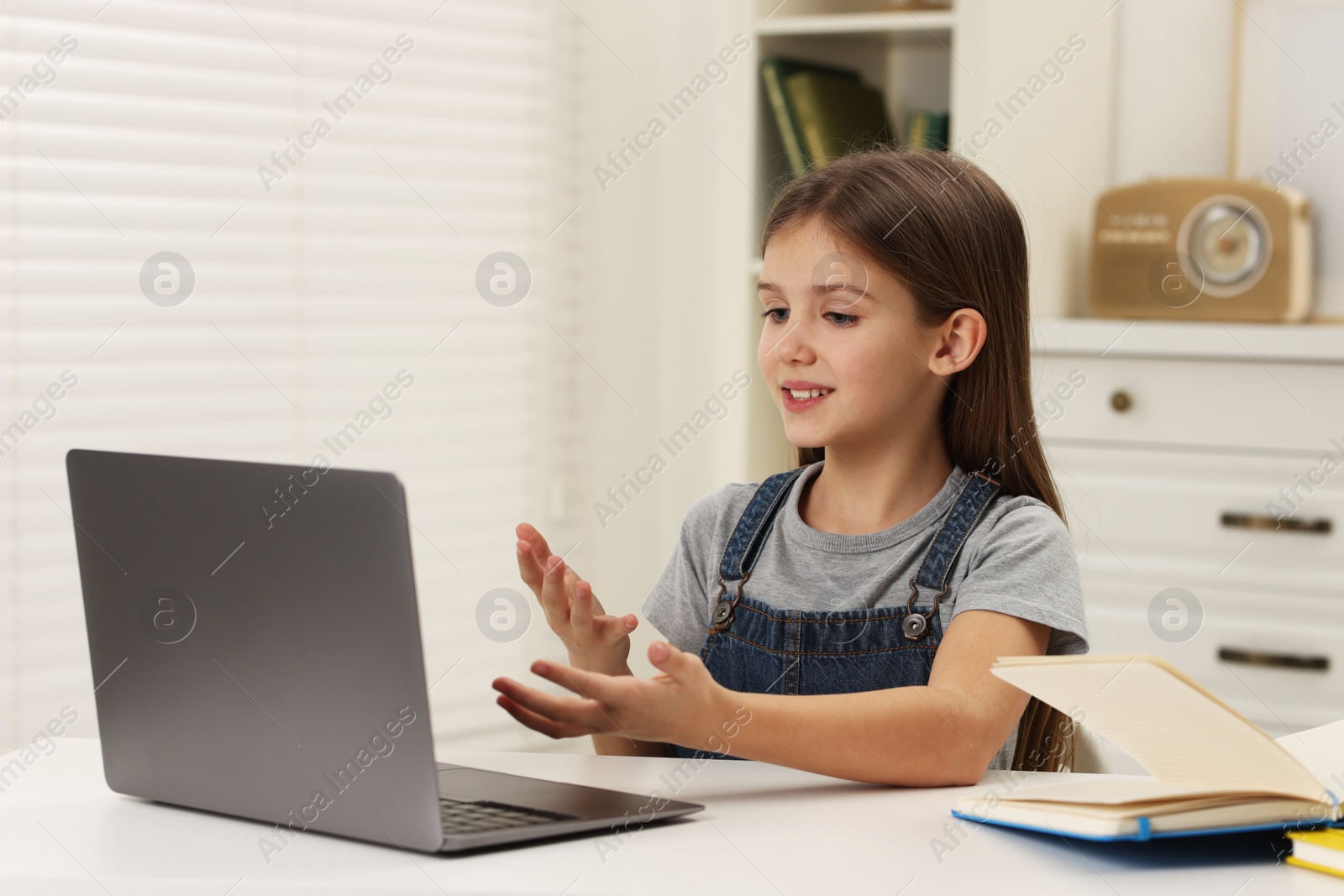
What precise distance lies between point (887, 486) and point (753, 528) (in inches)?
5.6

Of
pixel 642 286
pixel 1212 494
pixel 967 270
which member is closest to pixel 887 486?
pixel 967 270

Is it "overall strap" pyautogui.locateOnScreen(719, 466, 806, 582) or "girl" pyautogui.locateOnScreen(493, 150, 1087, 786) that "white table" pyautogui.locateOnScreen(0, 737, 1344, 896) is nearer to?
"girl" pyautogui.locateOnScreen(493, 150, 1087, 786)

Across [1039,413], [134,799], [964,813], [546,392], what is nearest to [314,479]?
Answer: [134,799]

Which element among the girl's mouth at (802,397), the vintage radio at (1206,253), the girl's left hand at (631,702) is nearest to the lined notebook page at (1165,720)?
the girl's left hand at (631,702)

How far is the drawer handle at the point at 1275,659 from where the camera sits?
201 cm

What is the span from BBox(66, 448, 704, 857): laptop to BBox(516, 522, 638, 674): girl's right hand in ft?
0.47

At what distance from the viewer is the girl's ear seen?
1.24 metres

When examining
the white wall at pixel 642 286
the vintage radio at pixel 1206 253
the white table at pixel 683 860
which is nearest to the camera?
the white table at pixel 683 860

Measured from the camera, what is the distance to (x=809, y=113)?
2.34 metres

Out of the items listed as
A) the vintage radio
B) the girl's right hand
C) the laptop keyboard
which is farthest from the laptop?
the vintage radio

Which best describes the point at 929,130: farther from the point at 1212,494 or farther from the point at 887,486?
the point at 887,486

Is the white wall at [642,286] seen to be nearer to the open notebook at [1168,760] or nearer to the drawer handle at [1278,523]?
the drawer handle at [1278,523]

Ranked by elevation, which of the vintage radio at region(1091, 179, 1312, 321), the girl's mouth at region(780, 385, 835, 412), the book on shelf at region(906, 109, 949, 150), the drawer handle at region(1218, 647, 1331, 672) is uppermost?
the book on shelf at region(906, 109, 949, 150)

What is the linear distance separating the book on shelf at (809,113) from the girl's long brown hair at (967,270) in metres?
1.05
